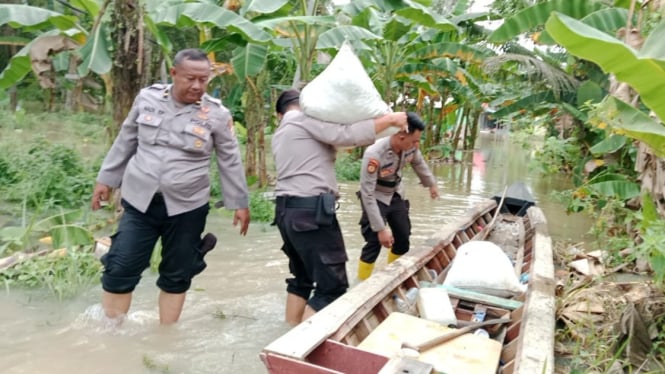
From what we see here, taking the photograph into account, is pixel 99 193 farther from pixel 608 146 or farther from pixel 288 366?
pixel 608 146

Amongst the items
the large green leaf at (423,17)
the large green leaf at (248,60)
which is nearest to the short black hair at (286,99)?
the large green leaf at (248,60)

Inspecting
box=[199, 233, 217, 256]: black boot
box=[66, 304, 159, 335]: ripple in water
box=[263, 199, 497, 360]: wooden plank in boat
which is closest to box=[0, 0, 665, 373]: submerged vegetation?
box=[66, 304, 159, 335]: ripple in water

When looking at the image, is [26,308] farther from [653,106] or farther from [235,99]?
[235,99]

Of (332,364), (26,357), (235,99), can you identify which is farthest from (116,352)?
(235,99)

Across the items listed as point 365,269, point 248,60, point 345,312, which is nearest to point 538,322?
point 345,312

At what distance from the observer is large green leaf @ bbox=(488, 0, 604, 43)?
641cm

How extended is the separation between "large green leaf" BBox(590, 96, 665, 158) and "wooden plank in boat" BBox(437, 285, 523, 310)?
3.83ft

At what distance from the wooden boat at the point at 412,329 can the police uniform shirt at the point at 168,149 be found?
101 cm

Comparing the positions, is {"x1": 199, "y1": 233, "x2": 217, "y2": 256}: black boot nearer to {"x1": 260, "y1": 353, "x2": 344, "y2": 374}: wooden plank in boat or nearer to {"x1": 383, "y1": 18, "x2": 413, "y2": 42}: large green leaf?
{"x1": 260, "y1": 353, "x2": 344, "y2": 374}: wooden plank in boat

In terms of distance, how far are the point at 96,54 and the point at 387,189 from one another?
10.7ft

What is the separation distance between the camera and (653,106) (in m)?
2.61

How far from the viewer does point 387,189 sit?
4383mm

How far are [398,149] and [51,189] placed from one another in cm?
430

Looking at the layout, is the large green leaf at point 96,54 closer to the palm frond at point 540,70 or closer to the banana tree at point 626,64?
the banana tree at point 626,64
